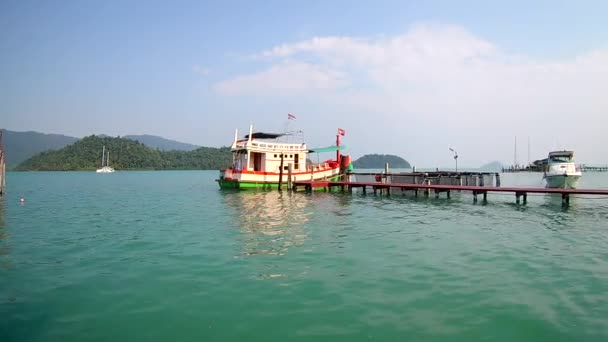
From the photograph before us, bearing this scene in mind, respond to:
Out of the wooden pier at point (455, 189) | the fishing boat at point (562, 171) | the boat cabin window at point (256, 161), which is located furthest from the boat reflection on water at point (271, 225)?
the fishing boat at point (562, 171)

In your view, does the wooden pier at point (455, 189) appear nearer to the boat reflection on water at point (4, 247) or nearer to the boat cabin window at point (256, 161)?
the boat cabin window at point (256, 161)

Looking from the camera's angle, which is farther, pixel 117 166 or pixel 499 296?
pixel 117 166

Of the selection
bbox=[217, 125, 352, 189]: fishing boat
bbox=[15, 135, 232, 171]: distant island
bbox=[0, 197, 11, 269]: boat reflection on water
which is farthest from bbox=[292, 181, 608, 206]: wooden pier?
bbox=[15, 135, 232, 171]: distant island

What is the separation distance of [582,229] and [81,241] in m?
20.7

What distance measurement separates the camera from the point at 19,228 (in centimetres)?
1706

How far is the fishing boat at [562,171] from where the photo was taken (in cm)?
3650

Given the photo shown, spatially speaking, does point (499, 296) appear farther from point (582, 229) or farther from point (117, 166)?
point (117, 166)

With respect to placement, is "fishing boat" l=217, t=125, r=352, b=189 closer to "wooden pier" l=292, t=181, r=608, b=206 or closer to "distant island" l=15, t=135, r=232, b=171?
"wooden pier" l=292, t=181, r=608, b=206

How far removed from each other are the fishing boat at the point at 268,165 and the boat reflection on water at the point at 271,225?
1122 centimetres

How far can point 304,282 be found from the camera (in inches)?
356

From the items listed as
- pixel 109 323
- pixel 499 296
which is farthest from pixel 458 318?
pixel 109 323

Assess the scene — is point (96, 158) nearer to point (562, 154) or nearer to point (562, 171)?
point (562, 154)

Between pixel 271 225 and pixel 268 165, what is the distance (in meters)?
22.6

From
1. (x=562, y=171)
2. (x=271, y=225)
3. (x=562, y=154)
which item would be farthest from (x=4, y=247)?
(x=562, y=154)
